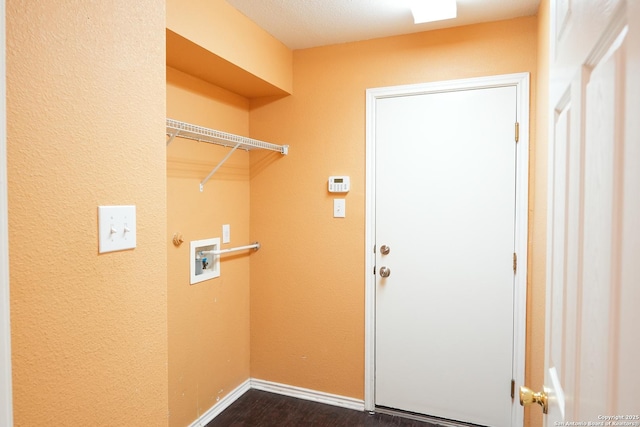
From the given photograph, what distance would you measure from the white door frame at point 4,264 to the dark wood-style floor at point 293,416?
1.90 m

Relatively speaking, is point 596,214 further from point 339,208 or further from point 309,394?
point 309,394

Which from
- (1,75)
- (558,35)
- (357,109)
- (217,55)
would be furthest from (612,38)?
(357,109)

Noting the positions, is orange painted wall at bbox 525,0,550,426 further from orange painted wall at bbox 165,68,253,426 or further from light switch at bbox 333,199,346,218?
orange painted wall at bbox 165,68,253,426

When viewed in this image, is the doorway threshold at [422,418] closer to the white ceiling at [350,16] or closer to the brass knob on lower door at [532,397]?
the brass knob on lower door at [532,397]

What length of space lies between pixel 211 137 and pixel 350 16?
103 cm

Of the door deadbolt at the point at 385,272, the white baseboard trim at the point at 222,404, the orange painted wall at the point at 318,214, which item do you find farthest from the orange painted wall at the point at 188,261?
the door deadbolt at the point at 385,272

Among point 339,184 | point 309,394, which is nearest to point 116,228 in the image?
point 339,184

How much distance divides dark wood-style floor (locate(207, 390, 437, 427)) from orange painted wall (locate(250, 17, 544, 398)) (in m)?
0.14

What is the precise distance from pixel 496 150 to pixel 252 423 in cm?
218

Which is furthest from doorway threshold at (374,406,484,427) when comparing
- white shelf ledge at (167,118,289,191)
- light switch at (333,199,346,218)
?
white shelf ledge at (167,118,289,191)

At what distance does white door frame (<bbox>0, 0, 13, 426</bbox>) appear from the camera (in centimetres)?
70

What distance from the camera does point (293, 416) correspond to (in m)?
2.46

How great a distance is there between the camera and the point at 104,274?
94 centimetres

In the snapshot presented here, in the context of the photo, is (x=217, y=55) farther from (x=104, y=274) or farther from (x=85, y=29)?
(x=104, y=274)
